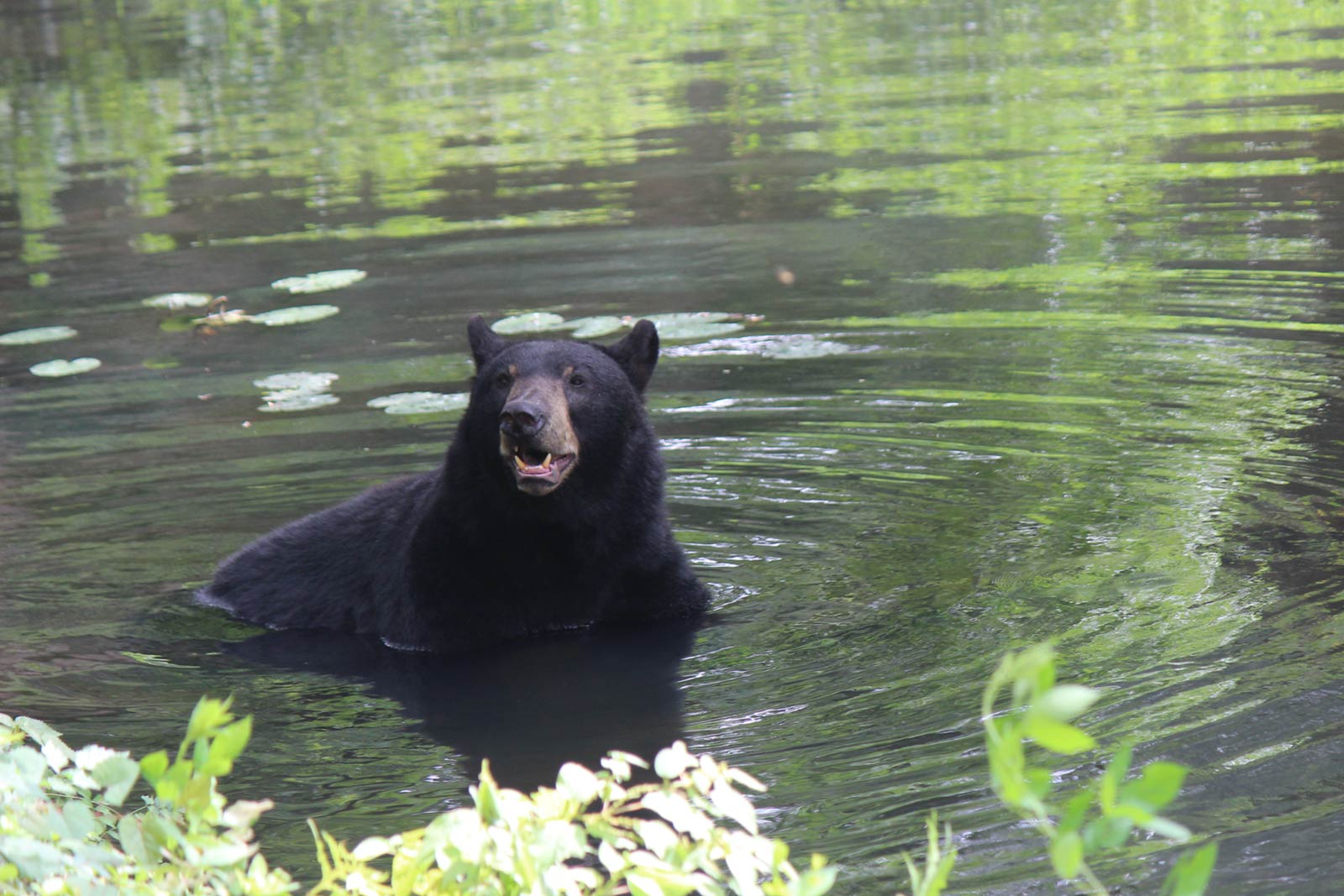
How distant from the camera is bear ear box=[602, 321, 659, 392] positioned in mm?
6445

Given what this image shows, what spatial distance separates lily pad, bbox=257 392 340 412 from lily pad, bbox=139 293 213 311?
8.19 feet

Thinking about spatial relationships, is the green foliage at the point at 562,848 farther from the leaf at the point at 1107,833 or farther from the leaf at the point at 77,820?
the leaf at the point at 1107,833

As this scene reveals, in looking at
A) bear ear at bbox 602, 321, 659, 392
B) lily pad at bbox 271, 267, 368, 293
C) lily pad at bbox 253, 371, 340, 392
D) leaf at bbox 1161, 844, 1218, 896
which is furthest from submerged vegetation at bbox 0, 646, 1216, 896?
lily pad at bbox 271, 267, 368, 293

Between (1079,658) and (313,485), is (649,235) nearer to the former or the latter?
(313,485)

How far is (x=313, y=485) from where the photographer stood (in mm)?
8383

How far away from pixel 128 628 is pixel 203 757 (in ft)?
13.8

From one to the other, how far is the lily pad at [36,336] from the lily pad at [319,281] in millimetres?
1487

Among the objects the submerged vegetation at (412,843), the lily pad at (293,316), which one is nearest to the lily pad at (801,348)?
the lily pad at (293,316)

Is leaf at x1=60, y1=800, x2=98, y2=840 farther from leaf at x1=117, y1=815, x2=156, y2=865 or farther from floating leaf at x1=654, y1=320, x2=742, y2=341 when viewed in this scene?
floating leaf at x1=654, y1=320, x2=742, y2=341

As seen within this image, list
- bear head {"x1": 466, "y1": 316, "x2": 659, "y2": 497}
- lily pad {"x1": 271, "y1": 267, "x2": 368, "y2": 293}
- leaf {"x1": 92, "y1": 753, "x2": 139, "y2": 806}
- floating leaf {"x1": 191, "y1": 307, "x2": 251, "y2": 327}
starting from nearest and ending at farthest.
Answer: leaf {"x1": 92, "y1": 753, "x2": 139, "y2": 806} → bear head {"x1": 466, "y1": 316, "x2": 659, "y2": 497} → floating leaf {"x1": 191, "y1": 307, "x2": 251, "y2": 327} → lily pad {"x1": 271, "y1": 267, "x2": 368, "y2": 293}

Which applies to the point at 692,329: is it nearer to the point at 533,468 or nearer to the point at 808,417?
the point at 808,417

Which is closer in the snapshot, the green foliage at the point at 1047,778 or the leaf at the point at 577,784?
the green foliage at the point at 1047,778

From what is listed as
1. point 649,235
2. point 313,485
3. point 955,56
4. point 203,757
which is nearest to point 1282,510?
point 313,485

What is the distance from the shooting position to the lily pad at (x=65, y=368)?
10.5 meters
